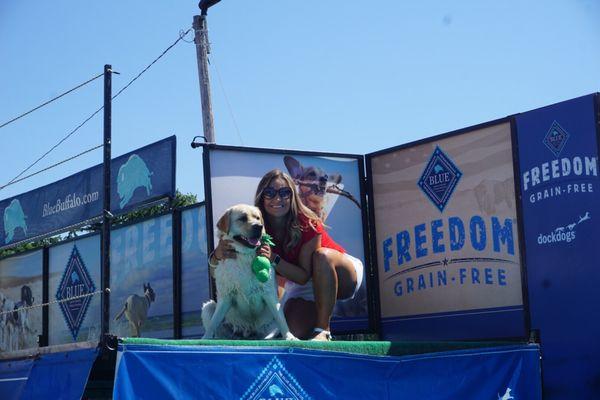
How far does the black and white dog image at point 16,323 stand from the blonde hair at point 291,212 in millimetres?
6709

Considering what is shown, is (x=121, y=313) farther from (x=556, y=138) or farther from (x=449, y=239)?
(x=556, y=138)

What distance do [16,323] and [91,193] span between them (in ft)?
12.5

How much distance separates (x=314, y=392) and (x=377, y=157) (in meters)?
3.91

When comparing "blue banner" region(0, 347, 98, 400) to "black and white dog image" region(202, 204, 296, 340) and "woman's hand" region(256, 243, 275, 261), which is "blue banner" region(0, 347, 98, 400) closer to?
"black and white dog image" region(202, 204, 296, 340)

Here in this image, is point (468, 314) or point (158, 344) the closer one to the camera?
point (158, 344)

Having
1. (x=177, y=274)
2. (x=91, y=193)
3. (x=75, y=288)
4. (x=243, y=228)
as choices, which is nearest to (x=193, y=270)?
(x=177, y=274)

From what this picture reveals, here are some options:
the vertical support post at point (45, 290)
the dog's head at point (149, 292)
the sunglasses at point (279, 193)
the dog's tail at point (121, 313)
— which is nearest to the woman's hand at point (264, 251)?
→ the sunglasses at point (279, 193)

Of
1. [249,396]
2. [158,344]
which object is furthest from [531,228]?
[158,344]

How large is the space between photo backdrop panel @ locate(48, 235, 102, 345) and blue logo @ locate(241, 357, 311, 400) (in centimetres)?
630

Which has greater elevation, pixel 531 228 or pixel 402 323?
pixel 531 228

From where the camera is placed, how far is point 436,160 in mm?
9453

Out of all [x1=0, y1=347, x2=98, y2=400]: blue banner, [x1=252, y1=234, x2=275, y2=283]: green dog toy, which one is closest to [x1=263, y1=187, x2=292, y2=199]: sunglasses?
[x1=252, y1=234, x2=275, y2=283]: green dog toy

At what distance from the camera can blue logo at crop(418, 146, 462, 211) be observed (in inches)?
366

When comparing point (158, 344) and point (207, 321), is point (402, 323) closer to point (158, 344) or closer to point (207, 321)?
point (207, 321)
